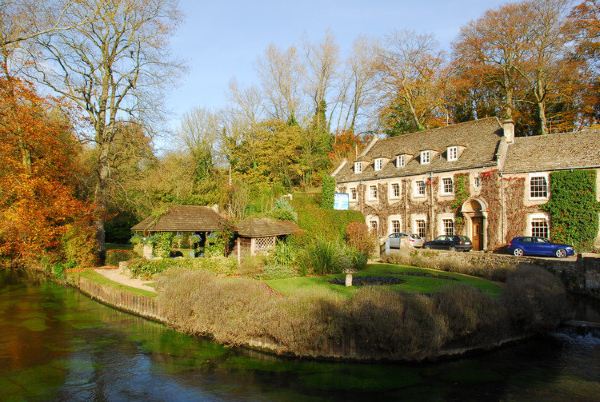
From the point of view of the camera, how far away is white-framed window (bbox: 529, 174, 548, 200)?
96.6ft

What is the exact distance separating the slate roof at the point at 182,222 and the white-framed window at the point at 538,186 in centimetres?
2151

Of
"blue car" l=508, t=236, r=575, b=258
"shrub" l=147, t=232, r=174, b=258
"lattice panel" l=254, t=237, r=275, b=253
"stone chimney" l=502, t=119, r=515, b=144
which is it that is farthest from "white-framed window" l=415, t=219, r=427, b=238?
"shrub" l=147, t=232, r=174, b=258

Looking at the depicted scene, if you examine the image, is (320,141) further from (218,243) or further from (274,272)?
(274,272)

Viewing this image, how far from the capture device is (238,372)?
12.6 meters

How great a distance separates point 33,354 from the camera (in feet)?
45.2

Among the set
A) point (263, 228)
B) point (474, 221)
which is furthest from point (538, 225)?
point (263, 228)

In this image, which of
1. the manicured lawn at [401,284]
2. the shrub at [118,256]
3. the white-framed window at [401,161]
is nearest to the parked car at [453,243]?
the manicured lawn at [401,284]

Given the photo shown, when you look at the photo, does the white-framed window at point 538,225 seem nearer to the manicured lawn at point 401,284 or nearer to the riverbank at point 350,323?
the manicured lawn at point 401,284

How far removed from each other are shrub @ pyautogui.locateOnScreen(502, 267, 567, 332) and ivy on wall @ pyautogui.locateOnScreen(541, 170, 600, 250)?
12.4m

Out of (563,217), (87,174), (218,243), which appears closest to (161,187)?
(87,174)

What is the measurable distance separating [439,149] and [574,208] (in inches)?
456

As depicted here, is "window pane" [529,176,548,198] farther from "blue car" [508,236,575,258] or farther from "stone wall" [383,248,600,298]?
"stone wall" [383,248,600,298]

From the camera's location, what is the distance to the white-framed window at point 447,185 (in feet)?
111

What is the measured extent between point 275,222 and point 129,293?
461 inches
